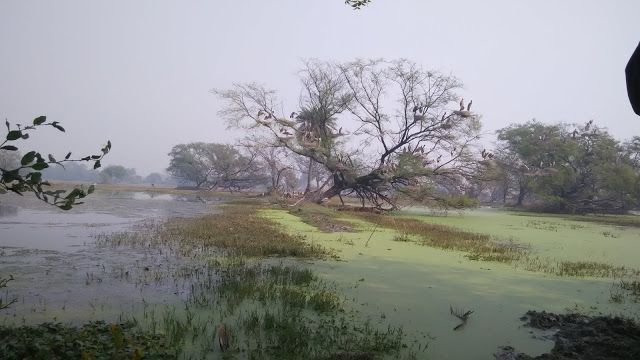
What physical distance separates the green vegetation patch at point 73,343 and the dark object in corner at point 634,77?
3.53 metres

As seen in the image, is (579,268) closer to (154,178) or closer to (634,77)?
(634,77)

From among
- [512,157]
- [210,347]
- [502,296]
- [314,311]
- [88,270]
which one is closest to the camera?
[210,347]

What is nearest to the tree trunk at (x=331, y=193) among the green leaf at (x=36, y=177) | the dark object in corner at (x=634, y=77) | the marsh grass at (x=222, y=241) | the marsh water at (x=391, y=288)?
the marsh grass at (x=222, y=241)

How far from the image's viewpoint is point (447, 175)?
2133cm

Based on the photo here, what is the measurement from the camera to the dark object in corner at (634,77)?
236 centimetres

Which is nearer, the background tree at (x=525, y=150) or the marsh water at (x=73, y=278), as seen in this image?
the marsh water at (x=73, y=278)

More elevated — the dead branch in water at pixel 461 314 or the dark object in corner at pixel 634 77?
the dark object in corner at pixel 634 77

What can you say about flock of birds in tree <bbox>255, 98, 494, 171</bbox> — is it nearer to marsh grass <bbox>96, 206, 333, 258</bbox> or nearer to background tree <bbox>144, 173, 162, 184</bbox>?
marsh grass <bbox>96, 206, 333, 258</bbox>

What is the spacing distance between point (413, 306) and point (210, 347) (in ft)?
8.08

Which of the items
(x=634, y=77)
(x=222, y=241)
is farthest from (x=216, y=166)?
(x=634, y=77)

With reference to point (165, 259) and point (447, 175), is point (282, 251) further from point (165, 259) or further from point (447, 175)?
point (447, 175)

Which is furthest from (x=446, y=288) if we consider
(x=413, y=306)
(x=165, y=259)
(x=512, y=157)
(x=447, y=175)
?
(x=512, y=157)

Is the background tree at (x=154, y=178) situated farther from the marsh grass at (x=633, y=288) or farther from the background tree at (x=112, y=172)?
the marsh grass at (x=633, y=288)

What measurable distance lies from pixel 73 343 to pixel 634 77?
14.0 ft
